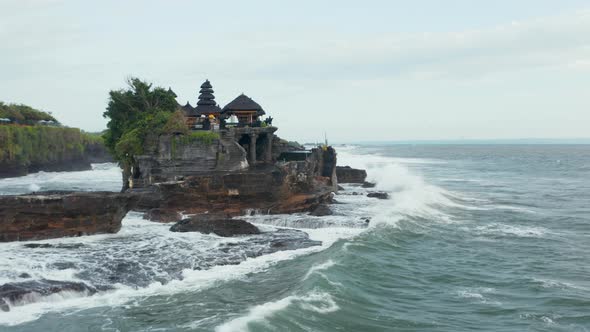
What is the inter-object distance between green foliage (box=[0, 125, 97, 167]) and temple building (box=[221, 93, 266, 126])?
34.3m

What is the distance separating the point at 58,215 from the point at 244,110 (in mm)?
18849

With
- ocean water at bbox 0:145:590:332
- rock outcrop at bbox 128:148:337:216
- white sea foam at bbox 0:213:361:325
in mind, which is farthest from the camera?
rock outcrop at bbox 128:148:337:216

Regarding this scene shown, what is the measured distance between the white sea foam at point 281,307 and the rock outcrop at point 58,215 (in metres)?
13.2

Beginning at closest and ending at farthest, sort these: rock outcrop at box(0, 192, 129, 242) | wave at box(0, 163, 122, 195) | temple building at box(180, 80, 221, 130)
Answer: rock outcrop at box(0, 192, 129, 242), temple building at box(180, 80, 221, 130), wave at box(0, 163, 122, 195)

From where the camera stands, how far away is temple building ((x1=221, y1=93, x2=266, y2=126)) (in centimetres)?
3947

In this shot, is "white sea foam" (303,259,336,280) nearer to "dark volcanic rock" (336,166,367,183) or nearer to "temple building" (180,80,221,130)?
"temple building" (180,80,221,130)

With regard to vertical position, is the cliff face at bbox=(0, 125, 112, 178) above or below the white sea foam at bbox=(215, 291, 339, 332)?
above

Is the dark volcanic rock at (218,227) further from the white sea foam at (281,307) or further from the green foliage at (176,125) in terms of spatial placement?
the white sea foam at (281,307)

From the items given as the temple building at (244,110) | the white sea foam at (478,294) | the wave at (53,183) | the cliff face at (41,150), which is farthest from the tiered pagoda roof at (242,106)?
the cliff face at (41,150)

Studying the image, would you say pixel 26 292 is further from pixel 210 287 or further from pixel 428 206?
pixel 428 206

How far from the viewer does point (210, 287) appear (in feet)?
57.7

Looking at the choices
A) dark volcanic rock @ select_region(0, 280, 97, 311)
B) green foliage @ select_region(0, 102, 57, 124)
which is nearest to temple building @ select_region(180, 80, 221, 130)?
dark volcanic rock @ select_region(0, 280, 97, 311)

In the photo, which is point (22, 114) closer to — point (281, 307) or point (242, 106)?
point (242, 106)

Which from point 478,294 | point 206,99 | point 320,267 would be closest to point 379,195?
point 206,99
